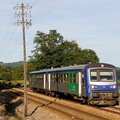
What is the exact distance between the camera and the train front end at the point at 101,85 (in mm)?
19938

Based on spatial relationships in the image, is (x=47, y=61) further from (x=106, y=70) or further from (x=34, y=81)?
(x=106, y=70)

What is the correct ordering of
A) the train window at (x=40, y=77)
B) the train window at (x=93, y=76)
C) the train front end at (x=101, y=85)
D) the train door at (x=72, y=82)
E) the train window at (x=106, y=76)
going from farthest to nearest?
the train window at (x=40, y=77) < the train door at (x=72, y=82) < the train window at (x=106, y=76) < the train window at (x=93, y=76) < the train front end at (x=101, y=85)

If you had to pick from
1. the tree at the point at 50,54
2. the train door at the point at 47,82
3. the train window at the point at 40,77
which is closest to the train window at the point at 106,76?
the train door at the point at 47,82

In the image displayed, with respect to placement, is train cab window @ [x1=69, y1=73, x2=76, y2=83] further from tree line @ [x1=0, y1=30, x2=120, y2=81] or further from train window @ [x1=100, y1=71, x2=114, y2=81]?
tree line @ [x1=0, y1=30, x2=120, y2=81]

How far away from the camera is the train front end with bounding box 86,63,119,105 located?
19.9 metres

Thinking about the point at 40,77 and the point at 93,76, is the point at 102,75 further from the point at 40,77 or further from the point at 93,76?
the point at 40,77

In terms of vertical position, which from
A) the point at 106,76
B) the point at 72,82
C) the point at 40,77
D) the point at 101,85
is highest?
the point at 40,77

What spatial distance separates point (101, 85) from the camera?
20.1m

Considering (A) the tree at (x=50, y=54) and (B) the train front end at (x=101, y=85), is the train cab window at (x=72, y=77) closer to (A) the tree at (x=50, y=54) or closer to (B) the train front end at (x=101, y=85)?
(B) the train front end at (x=101, y=85)

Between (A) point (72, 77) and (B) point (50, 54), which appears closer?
(A) point (72, 77)

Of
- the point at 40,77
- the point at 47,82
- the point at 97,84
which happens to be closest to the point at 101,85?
the point at 97,84

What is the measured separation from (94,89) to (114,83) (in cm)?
161

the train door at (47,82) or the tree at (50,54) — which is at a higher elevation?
the tree at (50,54)

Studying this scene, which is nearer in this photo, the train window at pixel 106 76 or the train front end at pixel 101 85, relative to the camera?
the train front end at pixel 101 85
